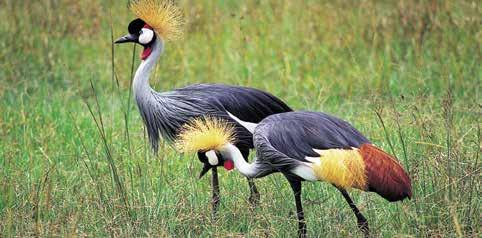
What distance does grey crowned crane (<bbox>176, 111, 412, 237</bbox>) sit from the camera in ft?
12.4

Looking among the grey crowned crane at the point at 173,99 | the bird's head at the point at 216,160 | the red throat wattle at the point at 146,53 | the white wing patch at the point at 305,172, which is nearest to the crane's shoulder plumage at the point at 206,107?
the grey crowned crane at the point at 173,99

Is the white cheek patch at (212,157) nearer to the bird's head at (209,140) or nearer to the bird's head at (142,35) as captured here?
the bird's head at (209,140)

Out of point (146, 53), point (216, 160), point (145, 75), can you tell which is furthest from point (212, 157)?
point (146, 53)

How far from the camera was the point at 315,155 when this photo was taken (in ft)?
12.6

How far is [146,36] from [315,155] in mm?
1321

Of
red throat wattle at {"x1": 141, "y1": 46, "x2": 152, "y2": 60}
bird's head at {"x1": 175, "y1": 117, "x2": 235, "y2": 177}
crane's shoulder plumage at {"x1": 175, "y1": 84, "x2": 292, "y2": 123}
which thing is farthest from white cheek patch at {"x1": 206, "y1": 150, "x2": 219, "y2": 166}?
red throat wattle at {"x1": 141, "y1": 46, "x2": 152, "y2": 60}

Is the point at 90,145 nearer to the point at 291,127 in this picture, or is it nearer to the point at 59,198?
the point at 59,198

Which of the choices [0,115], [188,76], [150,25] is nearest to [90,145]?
[0,115]

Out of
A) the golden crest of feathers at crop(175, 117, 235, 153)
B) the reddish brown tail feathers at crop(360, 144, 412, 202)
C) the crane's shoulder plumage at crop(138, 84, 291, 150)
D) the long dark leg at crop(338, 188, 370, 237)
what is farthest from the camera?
the crane's shoulder plumage at crop(138, 84, 291, 150)

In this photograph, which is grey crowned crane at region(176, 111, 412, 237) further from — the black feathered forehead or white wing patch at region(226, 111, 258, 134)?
the black feathered forehead

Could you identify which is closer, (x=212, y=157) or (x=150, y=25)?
(x=212, y=157)

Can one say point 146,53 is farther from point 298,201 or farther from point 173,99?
point 298,201

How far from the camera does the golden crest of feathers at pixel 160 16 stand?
4.79m

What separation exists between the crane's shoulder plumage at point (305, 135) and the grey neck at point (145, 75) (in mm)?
891
